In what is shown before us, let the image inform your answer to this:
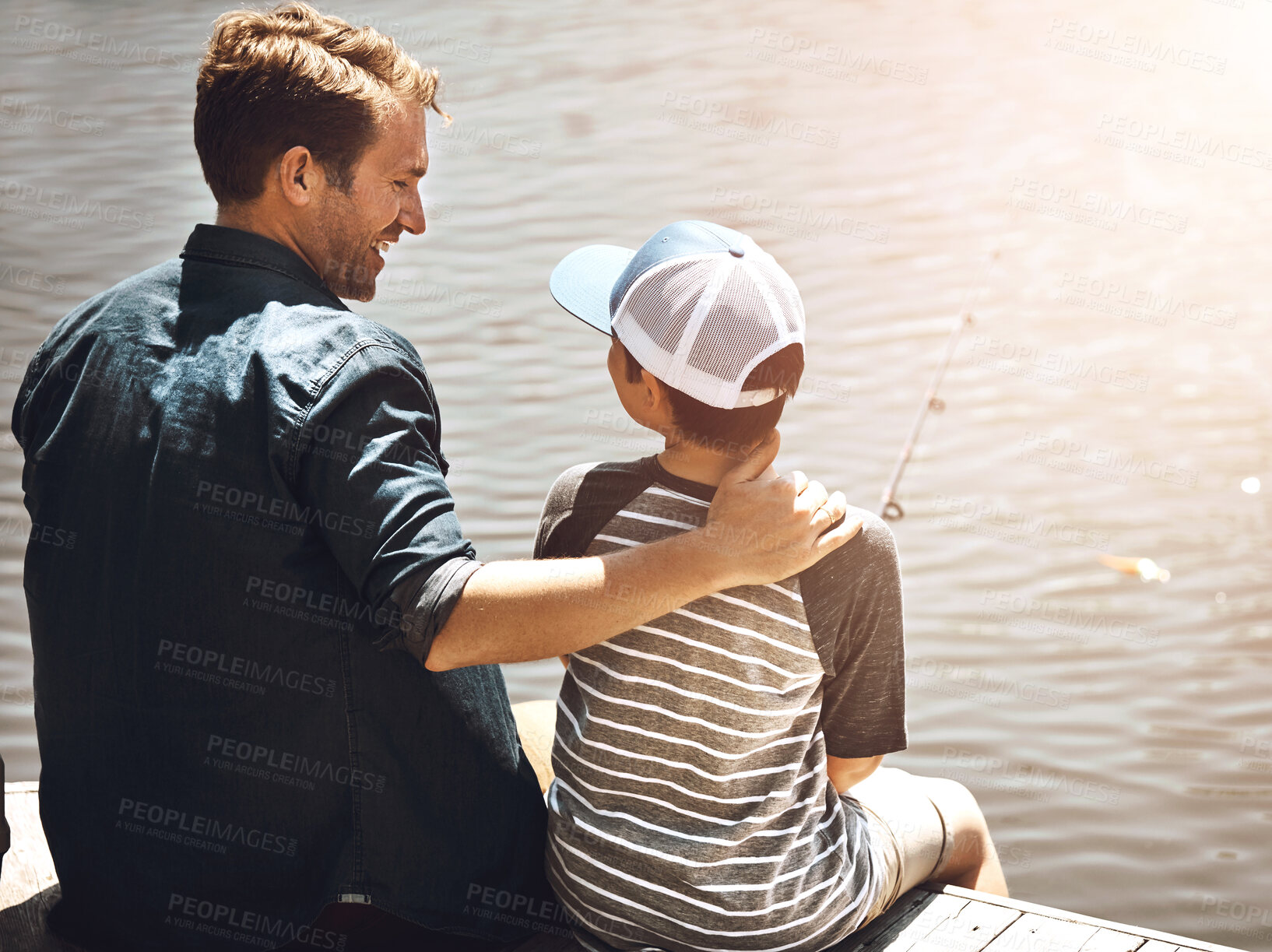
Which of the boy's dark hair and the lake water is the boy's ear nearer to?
the boy's dark hair

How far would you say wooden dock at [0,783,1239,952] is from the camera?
1578 millimetres

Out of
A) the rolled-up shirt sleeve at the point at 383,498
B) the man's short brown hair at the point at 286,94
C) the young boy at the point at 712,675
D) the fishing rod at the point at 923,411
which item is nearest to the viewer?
the rolled-up shirt sleeve at the point at 383,498

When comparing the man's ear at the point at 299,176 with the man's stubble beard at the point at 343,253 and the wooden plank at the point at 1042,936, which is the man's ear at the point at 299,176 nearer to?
the man's stubble beard at the point at 343,253

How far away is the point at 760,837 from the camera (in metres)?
1.39

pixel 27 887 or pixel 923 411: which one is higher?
pixel 27 887

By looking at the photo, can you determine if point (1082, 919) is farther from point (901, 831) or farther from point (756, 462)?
point (756, 462)

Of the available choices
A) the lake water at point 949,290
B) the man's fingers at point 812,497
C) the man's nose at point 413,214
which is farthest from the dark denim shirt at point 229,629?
the lake water at point 949,290

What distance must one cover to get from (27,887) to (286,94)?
1.12 meters

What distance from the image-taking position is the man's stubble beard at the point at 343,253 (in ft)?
5.16

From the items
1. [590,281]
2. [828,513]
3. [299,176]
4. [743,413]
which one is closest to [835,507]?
[828,513]

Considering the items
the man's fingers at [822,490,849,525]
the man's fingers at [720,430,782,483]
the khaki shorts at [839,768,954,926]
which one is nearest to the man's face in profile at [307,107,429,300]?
the man's fingers at [720,430,782,483]

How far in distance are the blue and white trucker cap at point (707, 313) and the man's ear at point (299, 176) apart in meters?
0.43

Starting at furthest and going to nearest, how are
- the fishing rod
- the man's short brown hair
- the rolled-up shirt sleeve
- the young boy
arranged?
the fishing rod, the man's short brown hair, the young boy, the rolled-up shirt sleeve

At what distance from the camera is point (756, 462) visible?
4.45 ft
